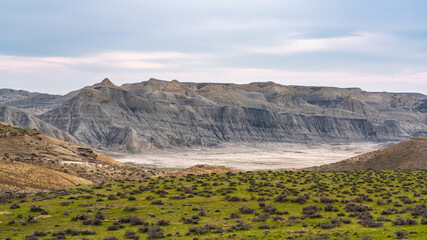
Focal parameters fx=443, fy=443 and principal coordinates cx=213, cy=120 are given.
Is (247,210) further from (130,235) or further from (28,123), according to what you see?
(28,123)

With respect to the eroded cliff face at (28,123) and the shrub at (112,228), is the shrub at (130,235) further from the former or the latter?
the eroded cliff face at (28,123)

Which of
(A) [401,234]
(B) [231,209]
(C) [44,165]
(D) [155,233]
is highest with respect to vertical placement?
(A) [401,234]

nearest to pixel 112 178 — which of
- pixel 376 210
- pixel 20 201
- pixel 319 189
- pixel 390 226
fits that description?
pixel 20 201

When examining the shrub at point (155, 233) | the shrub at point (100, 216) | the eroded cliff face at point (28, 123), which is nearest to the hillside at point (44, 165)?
the shrub at point (100, 216)

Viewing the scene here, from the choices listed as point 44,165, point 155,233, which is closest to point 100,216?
point 155,233

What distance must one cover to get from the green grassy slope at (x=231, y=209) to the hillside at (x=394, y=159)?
33086 millimetres

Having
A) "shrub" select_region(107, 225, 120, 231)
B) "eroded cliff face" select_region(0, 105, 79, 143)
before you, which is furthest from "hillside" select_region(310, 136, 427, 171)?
"eroded cliff face" select_region(0, 105, 79, 143)

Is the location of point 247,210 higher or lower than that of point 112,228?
higher

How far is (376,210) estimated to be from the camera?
34.1m

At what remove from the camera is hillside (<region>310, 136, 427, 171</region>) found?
275ft

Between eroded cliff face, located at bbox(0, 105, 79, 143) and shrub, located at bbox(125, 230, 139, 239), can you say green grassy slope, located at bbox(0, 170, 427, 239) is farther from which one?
eroded cliff face, located at bbox(0, 105, 79, 143)

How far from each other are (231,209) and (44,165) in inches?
1670

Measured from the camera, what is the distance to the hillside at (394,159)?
83750mm

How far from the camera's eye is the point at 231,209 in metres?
35.7
